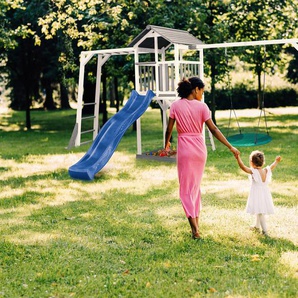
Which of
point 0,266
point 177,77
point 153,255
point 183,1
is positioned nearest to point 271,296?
point 153,255

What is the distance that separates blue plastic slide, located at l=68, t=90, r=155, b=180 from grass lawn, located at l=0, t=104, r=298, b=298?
28cm

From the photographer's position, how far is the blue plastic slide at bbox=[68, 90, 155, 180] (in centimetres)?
1066

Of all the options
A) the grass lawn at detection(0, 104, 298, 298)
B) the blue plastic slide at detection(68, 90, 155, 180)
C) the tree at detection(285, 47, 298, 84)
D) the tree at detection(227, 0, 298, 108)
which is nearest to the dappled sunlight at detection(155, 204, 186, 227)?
the grass lawn at detection(0, 104, 298, 298)

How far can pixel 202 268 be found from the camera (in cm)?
531

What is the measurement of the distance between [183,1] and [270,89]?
17.7m

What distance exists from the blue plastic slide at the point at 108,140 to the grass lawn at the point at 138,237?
0.28 m

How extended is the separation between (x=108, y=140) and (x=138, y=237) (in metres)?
5.35

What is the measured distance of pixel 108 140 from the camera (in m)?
11.6

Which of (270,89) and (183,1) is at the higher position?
(183,1)

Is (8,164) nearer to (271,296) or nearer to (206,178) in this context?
(206,178)

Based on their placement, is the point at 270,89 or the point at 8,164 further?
the point at 270,89

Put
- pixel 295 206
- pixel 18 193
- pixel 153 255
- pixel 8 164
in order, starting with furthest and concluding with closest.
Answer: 1. pixel 8 164
2. pixel 18 193
3. pixel 295 206
4. pixel 153 255

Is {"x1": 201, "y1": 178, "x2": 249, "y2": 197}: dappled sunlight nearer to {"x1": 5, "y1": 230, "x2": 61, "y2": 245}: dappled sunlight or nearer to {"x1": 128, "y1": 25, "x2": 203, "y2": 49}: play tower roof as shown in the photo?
{"x1": 5, "y1": 230, "x2": 61, "y2": 245}: dappled sunlight

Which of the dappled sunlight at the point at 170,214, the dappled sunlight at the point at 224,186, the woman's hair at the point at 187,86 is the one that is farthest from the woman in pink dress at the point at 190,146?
the dappled sunlight at the point at 224,186
